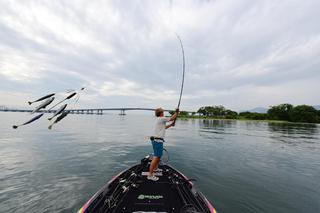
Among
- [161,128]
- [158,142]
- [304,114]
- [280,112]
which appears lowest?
[158,142]

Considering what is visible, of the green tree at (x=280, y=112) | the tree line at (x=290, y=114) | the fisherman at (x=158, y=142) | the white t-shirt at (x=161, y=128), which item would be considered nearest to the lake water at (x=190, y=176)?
the fisherman at (x=158, y=142)

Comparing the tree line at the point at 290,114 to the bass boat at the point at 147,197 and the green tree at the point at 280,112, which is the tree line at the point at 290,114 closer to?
the green tree at the point at 280,112

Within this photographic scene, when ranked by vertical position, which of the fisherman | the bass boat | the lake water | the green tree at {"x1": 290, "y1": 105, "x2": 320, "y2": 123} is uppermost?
the green tree at {"x1": 290, "y1": 105, "x2": 320, "y2": 123}

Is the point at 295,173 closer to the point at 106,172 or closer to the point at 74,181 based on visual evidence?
the point at 106,172

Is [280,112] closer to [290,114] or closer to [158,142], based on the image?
[290,114]

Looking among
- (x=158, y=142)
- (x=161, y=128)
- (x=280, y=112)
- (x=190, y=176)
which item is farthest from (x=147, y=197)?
(x=280, y=112)

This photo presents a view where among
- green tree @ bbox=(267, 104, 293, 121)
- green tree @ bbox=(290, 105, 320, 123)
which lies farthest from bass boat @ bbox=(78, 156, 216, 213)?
green tree @ bbox=(267, 104, 293, 121)

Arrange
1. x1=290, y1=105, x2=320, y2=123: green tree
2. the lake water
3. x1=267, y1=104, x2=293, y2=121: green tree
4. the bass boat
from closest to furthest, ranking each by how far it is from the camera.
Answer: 1. the bass boat
2. the lake water
3. x1=290, y1=105, x2=320, y2=123: green tree
4. x1=267, y1=104, x2=293, y2=121: green tree

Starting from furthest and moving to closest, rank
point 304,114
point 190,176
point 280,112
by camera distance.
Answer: point 280,112
point 304,114
point 190,176

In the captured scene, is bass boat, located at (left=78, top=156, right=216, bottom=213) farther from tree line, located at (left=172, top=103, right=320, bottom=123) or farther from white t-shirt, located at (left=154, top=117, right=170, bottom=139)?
tree line, located at (left=172, top=103, right=320, bottom=123)

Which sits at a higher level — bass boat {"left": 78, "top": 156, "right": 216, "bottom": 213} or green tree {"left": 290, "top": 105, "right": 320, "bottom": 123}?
green tree {"left": 290, "top": 105, "right": 320, "bottom": 123}

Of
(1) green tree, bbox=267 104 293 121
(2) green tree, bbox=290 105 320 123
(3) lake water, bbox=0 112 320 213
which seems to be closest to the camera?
(3) lake water, bbox=0 112 320 213

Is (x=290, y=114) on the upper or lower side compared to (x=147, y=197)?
upper

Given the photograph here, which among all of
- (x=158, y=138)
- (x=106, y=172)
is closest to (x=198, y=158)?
(x=106, y=172)
